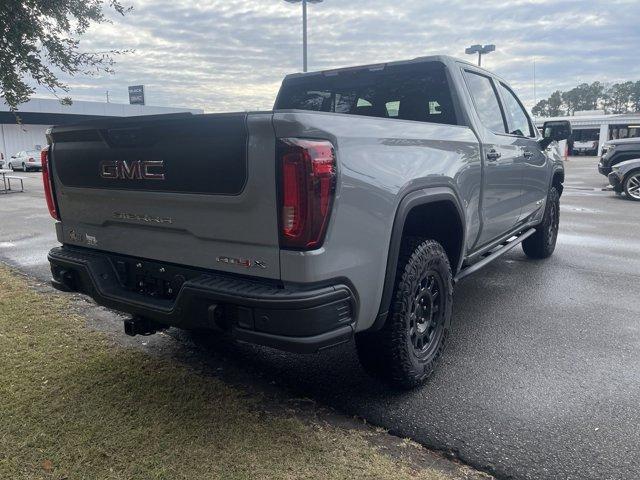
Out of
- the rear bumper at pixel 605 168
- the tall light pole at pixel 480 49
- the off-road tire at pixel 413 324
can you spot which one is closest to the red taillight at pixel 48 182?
the off-road tire at pixel 413 324

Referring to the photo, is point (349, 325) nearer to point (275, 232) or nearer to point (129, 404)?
point (275, 232)

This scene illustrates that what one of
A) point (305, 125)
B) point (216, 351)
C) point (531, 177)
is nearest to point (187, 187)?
point (305, 125)

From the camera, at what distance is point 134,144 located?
112 inches

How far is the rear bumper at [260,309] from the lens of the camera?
7.79 ft

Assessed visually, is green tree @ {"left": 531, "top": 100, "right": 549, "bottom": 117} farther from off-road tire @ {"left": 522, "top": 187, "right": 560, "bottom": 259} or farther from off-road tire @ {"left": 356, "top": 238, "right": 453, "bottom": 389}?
off-road tire @ {"left": 356, "top": 238, "right": 453, "bottom": 389}

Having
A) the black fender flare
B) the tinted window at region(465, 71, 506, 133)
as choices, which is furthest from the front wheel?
the black fender flare

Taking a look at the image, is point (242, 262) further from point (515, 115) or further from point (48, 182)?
point (515, 115)

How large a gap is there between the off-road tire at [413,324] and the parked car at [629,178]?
1139 cm

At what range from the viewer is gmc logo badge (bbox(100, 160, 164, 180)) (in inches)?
109

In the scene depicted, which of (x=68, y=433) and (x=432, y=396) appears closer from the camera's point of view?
(x=68, y=433)

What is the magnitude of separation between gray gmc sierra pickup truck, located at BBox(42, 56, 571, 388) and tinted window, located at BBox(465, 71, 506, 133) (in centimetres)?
17

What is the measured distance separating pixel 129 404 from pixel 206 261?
106 centimetres

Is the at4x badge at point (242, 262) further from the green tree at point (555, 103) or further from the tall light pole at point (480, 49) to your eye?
the green tree at point (555, 103)

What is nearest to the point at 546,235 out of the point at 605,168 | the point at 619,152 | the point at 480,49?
the point at 619,152
